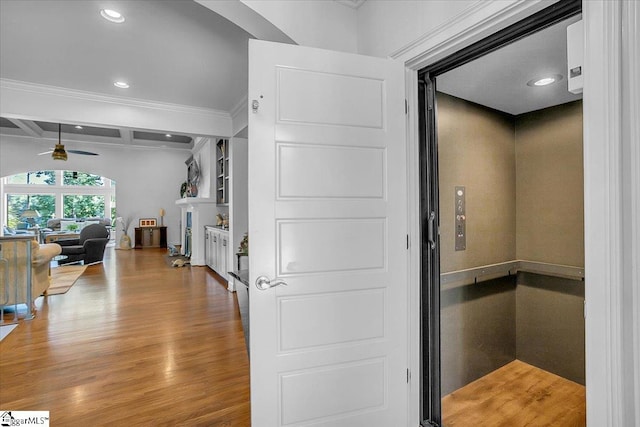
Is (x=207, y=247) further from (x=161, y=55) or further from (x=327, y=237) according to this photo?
(x=327, y=237)

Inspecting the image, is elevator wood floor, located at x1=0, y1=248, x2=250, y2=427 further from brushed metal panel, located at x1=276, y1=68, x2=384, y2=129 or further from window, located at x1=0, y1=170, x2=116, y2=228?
window, located at x1=0, y1=170, x2=116, y2=228

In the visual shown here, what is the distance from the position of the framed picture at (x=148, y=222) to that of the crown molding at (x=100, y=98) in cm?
638

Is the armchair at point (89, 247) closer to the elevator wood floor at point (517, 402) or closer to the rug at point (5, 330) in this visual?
the rug at point (5, 330)

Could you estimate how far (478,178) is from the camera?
262cm

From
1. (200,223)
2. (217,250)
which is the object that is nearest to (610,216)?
(217,250)

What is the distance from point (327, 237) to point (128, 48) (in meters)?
2.97

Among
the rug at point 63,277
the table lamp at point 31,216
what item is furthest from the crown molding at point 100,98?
the table lamp at point 31,216

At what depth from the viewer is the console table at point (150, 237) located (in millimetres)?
10031

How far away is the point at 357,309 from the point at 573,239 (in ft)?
6.49

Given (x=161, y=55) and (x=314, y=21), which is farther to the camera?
(x=161, y=55)

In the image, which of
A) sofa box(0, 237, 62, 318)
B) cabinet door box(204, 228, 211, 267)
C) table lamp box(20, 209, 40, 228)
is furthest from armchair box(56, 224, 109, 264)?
table lamp box(20, 209, 40, 228)

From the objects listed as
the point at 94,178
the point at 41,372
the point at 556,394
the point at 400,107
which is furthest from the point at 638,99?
the point at 94,178

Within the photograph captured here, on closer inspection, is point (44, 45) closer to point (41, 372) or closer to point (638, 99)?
point (41, 372)

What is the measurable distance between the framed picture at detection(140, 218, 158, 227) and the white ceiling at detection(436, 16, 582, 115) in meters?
10.1
